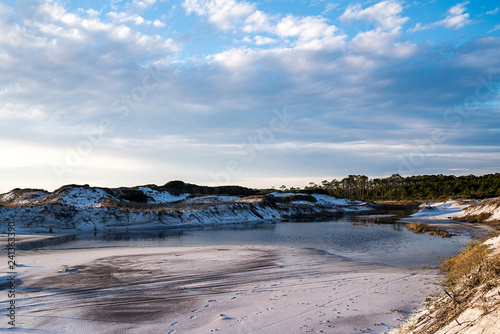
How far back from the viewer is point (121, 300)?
1127cm

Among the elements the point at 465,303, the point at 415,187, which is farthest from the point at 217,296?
the point at 415,187

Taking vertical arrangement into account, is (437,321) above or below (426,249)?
above

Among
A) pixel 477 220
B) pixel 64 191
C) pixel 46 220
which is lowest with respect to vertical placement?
pixel 477 220

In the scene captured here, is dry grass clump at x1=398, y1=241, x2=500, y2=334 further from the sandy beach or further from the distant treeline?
the distant treeline

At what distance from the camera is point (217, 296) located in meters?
11.5

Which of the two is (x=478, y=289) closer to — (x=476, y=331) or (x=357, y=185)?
(x=476, y=331)

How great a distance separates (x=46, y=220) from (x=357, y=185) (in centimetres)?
16050

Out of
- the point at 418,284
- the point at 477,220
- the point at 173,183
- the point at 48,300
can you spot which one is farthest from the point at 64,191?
the point at 477,220

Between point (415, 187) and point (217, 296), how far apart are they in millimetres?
156081

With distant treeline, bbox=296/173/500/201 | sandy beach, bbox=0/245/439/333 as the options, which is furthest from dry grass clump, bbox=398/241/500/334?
Result: distant treeline, bbox=296/173/500/201

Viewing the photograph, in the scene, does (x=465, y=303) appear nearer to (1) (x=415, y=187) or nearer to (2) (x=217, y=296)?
(2) (x=217, y=296)

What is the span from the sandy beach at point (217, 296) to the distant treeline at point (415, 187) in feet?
367

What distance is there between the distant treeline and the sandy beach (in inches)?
4403

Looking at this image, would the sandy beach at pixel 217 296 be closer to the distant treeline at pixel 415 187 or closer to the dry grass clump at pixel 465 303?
the dry grass clump at pixel 465 303
